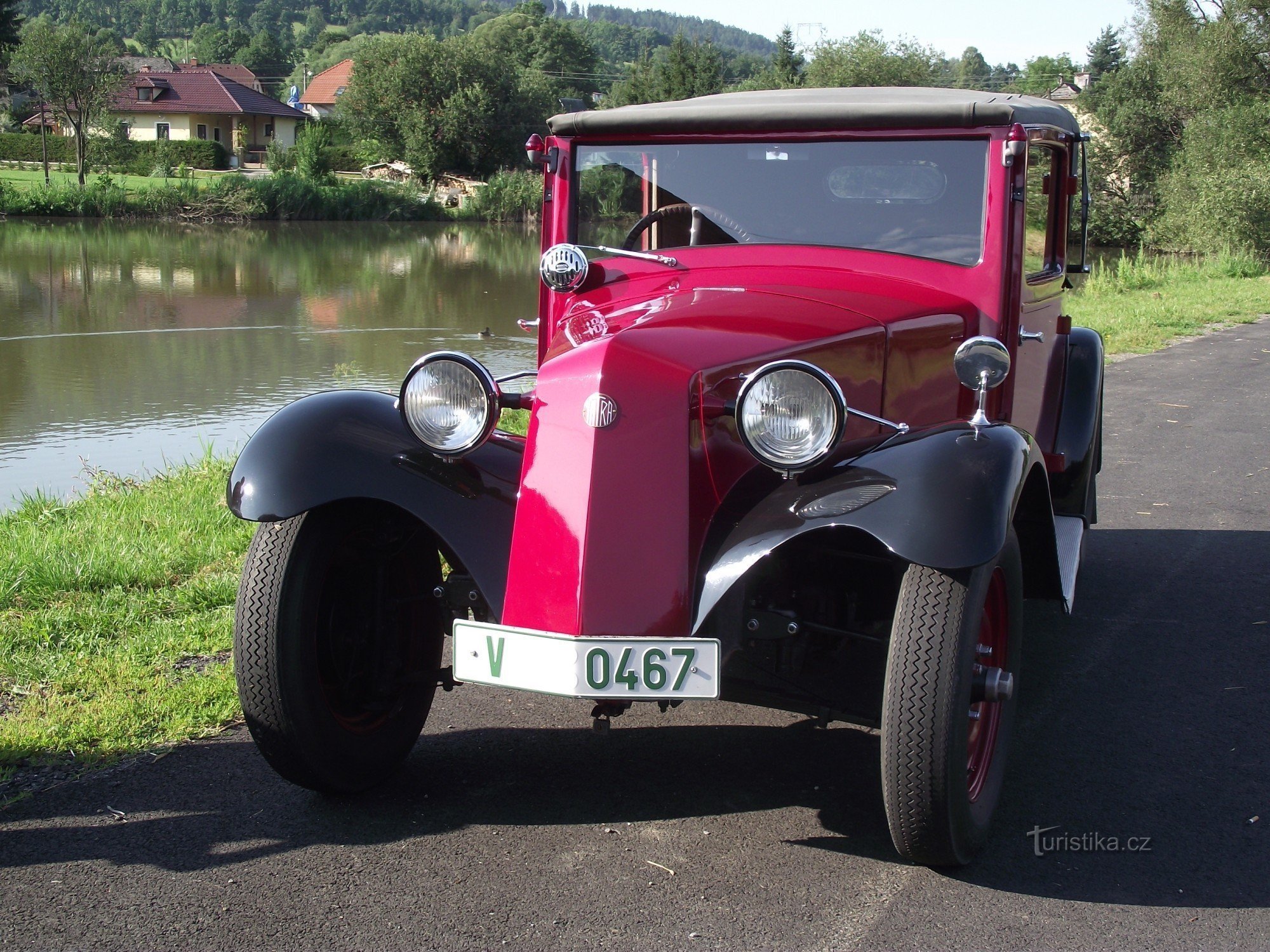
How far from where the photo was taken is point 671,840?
2904 millimetres

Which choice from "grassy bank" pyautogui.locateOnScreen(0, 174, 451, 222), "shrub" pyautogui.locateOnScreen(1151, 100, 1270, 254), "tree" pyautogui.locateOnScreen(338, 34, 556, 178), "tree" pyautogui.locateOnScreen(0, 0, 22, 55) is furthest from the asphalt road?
"tree" pyautogui.locateOnScreen(338, 34, 556, 178)

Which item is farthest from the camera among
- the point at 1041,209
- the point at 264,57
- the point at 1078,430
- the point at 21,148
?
the point at 264,57

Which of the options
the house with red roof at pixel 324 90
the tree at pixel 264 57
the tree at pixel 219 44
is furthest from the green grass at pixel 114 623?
the tree at pixel 219 44

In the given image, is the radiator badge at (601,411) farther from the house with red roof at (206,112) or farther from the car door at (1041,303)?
the house with red roof at (206,112)

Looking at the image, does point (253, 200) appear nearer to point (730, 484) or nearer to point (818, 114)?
point (818, 114)

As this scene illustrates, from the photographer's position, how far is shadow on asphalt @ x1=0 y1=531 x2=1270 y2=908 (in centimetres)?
281

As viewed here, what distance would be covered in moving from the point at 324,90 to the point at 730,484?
10155 cm

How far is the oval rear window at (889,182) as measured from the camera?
11.9ft

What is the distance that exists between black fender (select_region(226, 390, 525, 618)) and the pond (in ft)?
18.6

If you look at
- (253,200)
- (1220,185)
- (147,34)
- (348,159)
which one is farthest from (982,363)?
(147,34)

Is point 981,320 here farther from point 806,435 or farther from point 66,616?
point 66,616

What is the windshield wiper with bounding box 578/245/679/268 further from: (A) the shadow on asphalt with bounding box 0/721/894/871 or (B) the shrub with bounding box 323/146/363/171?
(B) the shrub with bounding box 323/146/363/171

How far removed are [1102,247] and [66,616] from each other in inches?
1511

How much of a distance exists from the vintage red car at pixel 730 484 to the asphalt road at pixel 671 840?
0.70ft
